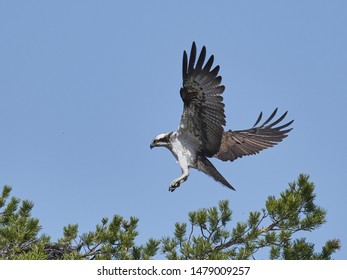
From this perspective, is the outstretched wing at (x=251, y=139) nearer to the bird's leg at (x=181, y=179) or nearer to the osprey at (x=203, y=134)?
the osprey at (x=203, y=134)

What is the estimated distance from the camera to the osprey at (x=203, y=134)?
923 cm

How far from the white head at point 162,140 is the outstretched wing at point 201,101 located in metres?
0.22

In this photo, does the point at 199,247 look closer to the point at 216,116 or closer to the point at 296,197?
the point at 296,197

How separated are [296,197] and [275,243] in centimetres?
55

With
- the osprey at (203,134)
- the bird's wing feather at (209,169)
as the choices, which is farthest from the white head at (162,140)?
the bird's wing feather at (209,169)

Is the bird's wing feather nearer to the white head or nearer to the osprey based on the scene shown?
the osprey
